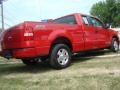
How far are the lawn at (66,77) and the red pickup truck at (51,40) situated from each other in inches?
18.3

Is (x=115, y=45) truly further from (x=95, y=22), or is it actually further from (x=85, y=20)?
(x=85, y=20)

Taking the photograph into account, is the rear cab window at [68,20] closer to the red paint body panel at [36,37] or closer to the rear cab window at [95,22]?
the red paint body panel at [36,37]


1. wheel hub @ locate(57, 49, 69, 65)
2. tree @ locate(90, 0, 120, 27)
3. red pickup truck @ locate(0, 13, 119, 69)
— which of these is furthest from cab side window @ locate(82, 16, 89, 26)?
tree @ locate(90, 0, 120, 27)

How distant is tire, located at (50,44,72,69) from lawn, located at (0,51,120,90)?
19 cm

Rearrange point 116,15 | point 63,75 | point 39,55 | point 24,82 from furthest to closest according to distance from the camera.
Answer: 1. point 116,15
2. point 39,55
3. point 63,75
4. point 24,82

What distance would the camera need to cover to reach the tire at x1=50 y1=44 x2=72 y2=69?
10805mm

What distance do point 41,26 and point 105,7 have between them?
78453 millimetres

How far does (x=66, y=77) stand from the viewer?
942 cm

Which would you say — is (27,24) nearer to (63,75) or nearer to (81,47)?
(63,75)

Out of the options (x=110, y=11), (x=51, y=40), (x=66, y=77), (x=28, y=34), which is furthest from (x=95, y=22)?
(x=110, y=11)

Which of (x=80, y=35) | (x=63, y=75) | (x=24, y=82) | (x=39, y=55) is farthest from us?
(x=80, y=35)

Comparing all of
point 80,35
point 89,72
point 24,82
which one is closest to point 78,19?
point 80,35

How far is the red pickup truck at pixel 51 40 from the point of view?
10.4 metres

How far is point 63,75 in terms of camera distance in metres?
9.77
